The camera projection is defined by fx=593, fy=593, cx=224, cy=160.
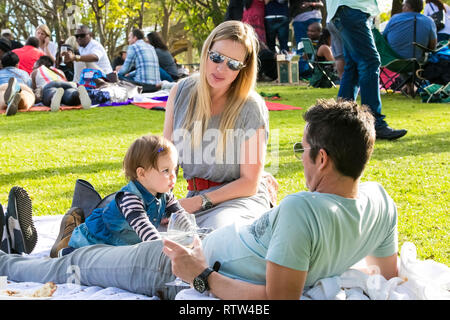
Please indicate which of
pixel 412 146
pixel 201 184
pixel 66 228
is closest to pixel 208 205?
pixel 201 184

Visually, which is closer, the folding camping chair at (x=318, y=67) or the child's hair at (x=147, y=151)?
the child's hair at (x=147, y=151)

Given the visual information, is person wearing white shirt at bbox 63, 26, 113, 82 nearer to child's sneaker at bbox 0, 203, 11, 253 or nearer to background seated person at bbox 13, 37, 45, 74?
background seated person at bbox 13, 37, 45, 74

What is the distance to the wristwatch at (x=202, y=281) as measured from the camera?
2227 millimetres

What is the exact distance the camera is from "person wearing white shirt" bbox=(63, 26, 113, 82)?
12.8 m

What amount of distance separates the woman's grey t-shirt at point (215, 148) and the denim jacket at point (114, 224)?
17.3 inches

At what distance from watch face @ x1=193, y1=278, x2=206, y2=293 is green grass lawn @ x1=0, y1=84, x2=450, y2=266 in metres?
1.82

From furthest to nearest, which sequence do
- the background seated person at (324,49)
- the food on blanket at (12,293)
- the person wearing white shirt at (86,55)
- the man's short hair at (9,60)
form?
the background seated person at (324,49) < the person wearing white shirt at (86,55) < the man's short hair at (9,60) < the food on blanket at (12,293)

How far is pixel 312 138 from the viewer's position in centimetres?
208

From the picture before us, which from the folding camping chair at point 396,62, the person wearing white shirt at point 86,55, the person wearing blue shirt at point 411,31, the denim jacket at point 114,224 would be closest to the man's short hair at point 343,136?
the denim jacket at point 114,224

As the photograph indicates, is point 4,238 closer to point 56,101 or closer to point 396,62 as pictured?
point 56,101

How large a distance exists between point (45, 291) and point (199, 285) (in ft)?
3.04

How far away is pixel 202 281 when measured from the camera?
87.7 inches

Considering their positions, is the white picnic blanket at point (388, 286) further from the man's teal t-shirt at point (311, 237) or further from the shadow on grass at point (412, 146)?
the shadow on grass at point (412, 146)

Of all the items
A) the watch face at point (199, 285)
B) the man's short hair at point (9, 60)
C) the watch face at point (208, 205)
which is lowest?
the watch face at point (208, 205)
